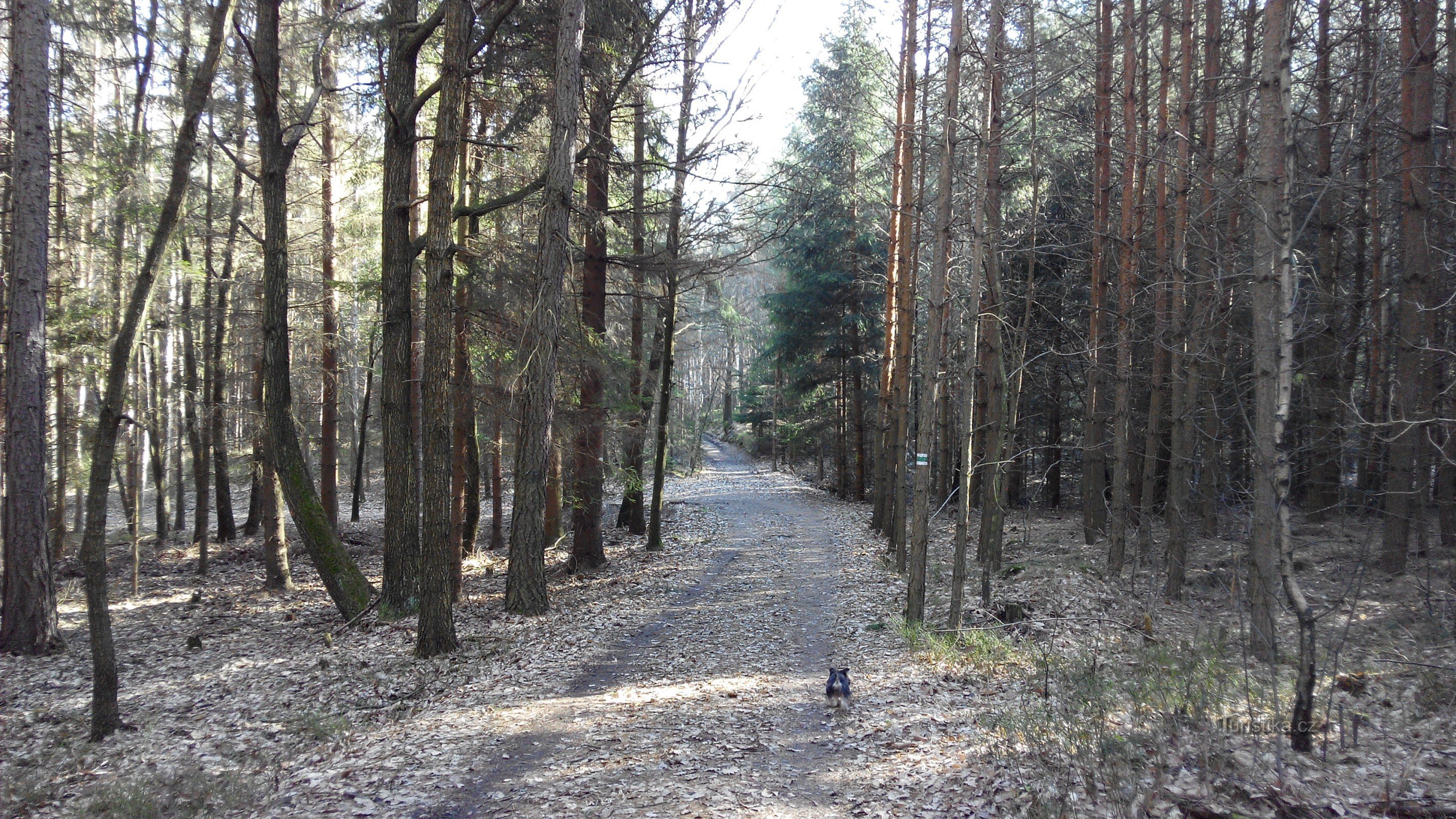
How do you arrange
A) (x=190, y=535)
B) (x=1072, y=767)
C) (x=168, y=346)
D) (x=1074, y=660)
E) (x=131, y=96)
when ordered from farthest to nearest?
(x=168, y=346) → (x=190, y=535) → (x=131, y=96) → (x=1074, y=660) → (x=1072, y=767)

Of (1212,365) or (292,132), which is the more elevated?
(292,132)

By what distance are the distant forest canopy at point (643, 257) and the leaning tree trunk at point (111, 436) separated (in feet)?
0.16

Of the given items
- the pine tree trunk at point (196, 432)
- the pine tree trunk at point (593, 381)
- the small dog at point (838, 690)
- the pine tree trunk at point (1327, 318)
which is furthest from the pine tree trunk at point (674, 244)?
the pine tree trunk at point (1327, 318)

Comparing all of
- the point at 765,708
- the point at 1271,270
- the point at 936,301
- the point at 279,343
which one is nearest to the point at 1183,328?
the point at 936,301

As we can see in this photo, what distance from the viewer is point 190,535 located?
2094cm

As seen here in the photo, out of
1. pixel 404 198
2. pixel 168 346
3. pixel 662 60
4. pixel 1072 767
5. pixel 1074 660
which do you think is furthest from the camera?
pixel 168 346

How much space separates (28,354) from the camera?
9234 mm

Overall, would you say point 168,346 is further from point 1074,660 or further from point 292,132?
point 1074,660

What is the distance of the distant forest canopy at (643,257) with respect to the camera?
28.0 feet

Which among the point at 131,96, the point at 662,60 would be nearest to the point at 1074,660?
the point at 662,60

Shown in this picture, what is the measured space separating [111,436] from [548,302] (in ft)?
15.9

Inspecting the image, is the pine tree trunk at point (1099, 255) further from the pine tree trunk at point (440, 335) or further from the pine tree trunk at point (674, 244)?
the pine tree trunk at point (440, 335)

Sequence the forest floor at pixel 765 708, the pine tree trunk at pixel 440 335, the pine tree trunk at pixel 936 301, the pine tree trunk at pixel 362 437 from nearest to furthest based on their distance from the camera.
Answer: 1. the forest floor at pixel 765 708
2. the pine tree trunk at pixel 936 301
3. the pine tree trunk at pixel 440 335
4. the pine tree trunk at pixel 362 437

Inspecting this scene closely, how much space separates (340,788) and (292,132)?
41.9 feet
